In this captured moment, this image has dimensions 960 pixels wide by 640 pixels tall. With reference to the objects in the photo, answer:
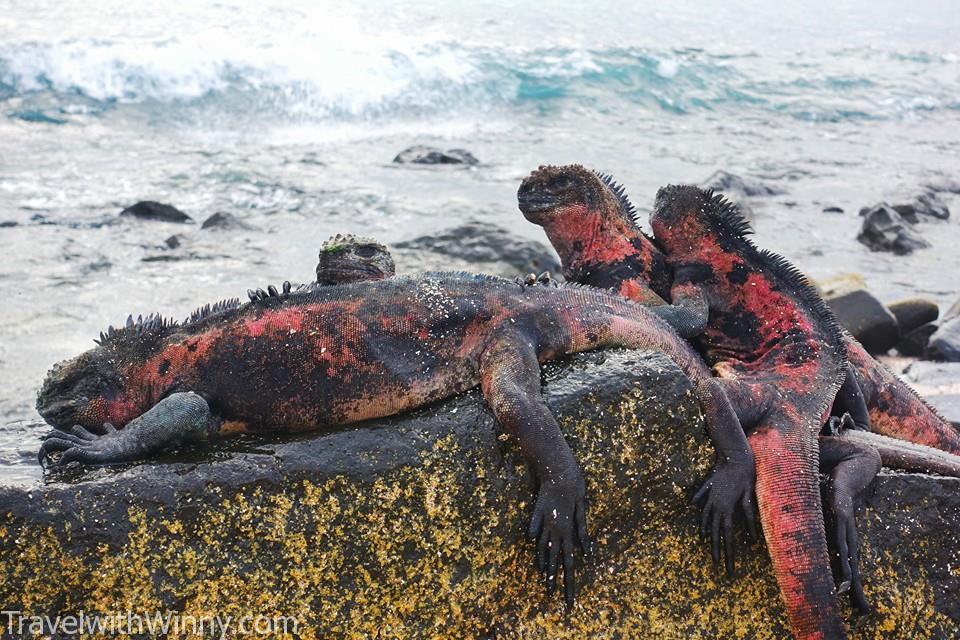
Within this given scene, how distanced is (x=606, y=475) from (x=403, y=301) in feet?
3.40

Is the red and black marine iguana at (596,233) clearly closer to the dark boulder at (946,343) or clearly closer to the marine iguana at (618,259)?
the marine iguana at (618,259)

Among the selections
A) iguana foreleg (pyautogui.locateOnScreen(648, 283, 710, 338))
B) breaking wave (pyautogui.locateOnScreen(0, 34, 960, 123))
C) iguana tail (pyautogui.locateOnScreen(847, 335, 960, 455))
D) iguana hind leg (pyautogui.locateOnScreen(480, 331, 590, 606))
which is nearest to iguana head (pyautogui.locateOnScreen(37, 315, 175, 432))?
iguana hind leg (pyautogui.locateOnScreen(480, 331, 590, 606))

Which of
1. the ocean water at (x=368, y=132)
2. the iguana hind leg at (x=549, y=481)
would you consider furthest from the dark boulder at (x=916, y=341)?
the iguana hind leg at (x=549, y=481)

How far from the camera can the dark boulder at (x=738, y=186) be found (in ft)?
45.6

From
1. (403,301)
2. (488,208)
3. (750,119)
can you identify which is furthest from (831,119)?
(403,301)

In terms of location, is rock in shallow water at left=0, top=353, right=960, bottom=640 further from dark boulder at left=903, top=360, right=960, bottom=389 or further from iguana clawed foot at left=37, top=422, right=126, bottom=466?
dark boulder at left=903, top=360, right=960, bottom=389

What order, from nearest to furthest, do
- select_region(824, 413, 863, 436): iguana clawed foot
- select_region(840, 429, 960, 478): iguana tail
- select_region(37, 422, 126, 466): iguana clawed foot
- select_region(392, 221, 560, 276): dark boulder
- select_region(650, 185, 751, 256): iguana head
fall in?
select_region(37, 422, 126, 466): iguana clawed foot < select_region(840, 429, 960, 478): iguana tail < select_region(824, 413, 863, 436): iguana clawed foot < select_region(650, 185, 751, 256): iguana head < select_region(392, 221, 560, 276): dark boulder

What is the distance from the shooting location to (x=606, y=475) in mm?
3160

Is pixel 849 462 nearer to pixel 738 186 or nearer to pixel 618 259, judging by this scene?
pixel 618 259

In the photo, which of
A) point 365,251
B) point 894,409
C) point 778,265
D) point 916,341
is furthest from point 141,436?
point 916,341

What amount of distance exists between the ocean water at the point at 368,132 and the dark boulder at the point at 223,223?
0.19m

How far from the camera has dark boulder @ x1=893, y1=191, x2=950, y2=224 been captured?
42.1 ft

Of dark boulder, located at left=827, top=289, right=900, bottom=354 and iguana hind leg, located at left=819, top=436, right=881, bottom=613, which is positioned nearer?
iguana hind leg, located at left=819, top=436, right=881, bottom=613

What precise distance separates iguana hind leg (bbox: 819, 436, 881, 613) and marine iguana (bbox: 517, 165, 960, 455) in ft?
3.51
